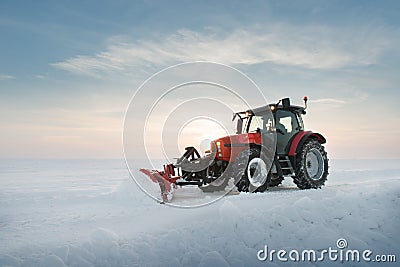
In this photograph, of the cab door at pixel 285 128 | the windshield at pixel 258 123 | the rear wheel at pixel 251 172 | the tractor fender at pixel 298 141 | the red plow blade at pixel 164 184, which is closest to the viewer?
the red plow blade at pixel 164 184

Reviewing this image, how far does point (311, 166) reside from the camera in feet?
31.2

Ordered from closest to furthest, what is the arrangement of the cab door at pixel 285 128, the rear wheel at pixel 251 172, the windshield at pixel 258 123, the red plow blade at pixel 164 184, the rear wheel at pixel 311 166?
the red plow blade at pixel 164 184 → the rear wheel at pixel 251 172 → the rear wheel at pixel 311 166 → the cab door at pixel 285 128 → the windshield at pixel 258 123

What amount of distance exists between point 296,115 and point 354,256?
5.81 meters

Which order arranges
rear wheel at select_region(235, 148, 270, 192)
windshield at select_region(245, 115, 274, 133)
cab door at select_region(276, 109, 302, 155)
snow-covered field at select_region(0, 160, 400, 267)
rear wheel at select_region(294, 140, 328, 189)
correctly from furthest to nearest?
windshield at select_region(245, 115, 274, 133), cab door at select_region(276, 109, 302, 155), rear wheel at select_region(294, 140, 328, 189), rear wheel at select_region(235, 148, 270, 192), snow-covered field at select_region(0, 160, 400, 267)

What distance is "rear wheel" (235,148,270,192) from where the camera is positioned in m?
8.20

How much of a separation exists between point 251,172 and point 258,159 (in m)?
0.40

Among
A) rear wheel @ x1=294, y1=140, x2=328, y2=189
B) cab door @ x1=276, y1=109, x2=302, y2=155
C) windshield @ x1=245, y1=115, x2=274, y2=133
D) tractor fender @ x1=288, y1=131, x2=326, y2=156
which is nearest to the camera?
rear wheel @ x1=294, y1=140, x2=328, y2=189

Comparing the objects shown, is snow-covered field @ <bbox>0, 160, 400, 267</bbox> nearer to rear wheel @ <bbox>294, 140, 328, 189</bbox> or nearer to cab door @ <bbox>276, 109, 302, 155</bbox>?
rear wheel @ <bbox>294, 140, 328, 189</bbox>

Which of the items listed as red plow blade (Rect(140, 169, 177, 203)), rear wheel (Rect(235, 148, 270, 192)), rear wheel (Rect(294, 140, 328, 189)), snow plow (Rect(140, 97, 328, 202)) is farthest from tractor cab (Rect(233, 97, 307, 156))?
red plow blade (Rect(140, 169, 177, 203))

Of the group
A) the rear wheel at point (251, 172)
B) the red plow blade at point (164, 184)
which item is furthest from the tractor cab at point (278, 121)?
the red plow blade at point (164, 184)

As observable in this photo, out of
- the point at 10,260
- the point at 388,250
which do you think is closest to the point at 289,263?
the point at 388,250

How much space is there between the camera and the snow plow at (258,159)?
325 inches

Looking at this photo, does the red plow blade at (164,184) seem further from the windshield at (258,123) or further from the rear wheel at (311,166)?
the rear wheel at (311,166)

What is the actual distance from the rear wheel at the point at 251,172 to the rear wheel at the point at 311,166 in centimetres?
112
